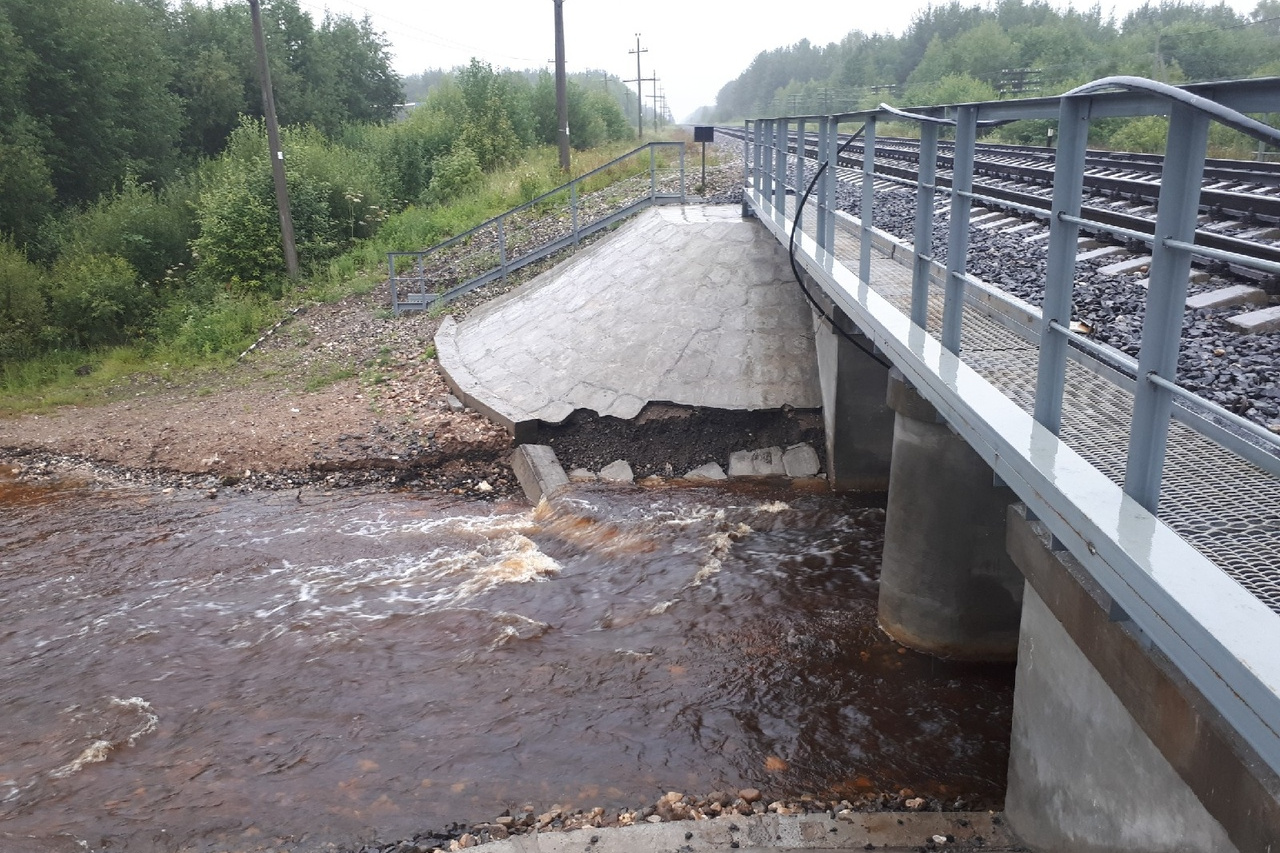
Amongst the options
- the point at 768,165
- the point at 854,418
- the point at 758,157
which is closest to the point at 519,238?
the point at 758,157

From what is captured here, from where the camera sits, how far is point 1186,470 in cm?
368

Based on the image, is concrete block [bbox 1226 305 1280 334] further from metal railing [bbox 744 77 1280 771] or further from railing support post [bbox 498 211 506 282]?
railing support post [bbox 498 211 506 282]

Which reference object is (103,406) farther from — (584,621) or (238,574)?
(584,621)

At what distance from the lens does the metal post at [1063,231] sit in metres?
3.43

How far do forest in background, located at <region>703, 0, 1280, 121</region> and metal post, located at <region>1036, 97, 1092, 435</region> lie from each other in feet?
74.5

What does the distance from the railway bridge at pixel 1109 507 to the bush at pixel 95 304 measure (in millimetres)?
17428

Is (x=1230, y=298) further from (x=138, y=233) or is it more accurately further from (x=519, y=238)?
(x=138, y=233)

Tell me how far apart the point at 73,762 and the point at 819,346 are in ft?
27.6

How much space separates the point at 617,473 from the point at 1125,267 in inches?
235

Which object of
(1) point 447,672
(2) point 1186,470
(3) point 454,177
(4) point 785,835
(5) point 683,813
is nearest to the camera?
(2) point 1186,470

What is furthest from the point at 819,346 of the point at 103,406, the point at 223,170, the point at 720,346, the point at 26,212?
the point at 26,212

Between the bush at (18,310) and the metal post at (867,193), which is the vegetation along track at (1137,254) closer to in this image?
the metal post at (867,193)

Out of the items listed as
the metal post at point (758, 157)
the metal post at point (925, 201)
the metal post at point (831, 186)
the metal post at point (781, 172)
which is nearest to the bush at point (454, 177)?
the metal post at point (758, 157)

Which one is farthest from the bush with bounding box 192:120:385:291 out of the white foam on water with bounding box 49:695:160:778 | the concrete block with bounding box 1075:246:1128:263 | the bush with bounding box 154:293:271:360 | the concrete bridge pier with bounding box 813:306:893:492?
the concrete block with bounding box 1075:246:1128:263
